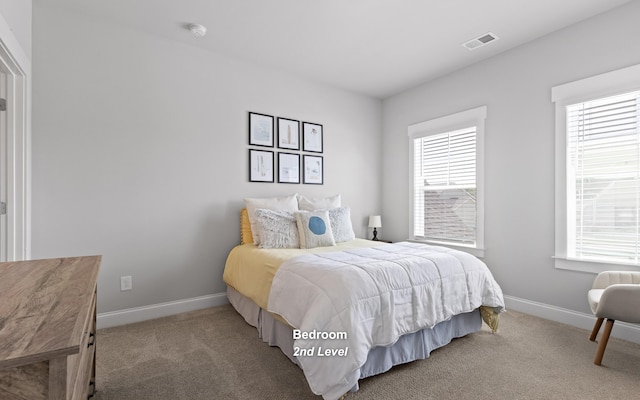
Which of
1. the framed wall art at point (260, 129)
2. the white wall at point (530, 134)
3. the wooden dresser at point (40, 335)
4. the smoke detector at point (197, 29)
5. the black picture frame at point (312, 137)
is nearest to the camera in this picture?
the wooden dresser at point (40, 335)

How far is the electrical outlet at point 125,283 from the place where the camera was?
2779 mm

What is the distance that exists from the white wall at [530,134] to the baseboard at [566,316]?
1.8 inches

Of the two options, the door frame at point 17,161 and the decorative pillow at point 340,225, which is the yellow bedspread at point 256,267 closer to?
Answer: the decorative pillow at point 340,225

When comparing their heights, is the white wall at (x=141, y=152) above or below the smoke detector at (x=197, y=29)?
below

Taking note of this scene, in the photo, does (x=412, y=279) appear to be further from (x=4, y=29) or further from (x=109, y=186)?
(x=4, y=29)

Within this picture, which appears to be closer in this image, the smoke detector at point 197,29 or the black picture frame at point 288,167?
the smoke detector at point 197,29

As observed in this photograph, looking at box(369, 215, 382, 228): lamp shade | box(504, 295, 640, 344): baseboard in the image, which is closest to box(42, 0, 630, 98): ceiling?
box(369, 215, 382, 228): lamp shade

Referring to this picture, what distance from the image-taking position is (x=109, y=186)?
8.99 ft

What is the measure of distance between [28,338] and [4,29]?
2.15 m

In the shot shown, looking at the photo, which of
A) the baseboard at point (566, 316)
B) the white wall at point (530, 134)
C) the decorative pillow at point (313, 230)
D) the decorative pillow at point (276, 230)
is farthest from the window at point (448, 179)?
the decorative pillow at point (276, 230)

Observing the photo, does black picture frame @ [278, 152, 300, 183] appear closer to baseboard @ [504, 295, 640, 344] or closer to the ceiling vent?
the ceiling vent

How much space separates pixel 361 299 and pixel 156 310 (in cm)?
218

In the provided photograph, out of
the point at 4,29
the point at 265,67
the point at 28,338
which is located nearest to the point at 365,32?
the point at 265,67

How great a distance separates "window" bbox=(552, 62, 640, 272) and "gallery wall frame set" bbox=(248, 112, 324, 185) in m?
2.53
